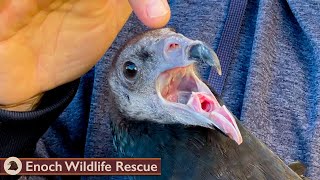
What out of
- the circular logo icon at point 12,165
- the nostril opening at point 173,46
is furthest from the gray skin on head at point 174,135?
the circular logo icon at point 12,165

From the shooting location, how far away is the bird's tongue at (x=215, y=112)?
2.57ft

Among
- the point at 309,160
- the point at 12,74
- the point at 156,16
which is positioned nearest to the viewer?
the point at 156,16

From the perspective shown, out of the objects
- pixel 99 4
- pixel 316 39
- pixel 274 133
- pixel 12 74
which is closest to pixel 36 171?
pixel 12 74

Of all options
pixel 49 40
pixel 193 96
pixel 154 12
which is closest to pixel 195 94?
pixel 193 96

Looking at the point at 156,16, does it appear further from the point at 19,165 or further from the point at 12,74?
the point at 19,165

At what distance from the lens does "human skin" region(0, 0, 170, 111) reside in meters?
0.87

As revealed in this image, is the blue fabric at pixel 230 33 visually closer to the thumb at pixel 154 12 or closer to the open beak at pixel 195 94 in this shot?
the open beak at pixel 195 94

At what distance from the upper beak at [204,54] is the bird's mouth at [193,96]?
0.04 metres

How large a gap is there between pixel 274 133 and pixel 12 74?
1.59ft

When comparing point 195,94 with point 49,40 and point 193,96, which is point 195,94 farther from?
point 49,40

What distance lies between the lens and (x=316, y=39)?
110cm

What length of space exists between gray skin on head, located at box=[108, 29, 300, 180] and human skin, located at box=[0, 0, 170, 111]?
0.05 meters

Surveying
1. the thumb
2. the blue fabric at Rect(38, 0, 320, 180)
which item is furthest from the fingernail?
the blue fabric at Rect(38, 0, 320, 180)

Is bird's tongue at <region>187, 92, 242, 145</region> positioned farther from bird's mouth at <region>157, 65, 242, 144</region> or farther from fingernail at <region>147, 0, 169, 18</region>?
fingernail at <region>147, 0, 169, 18</region>
